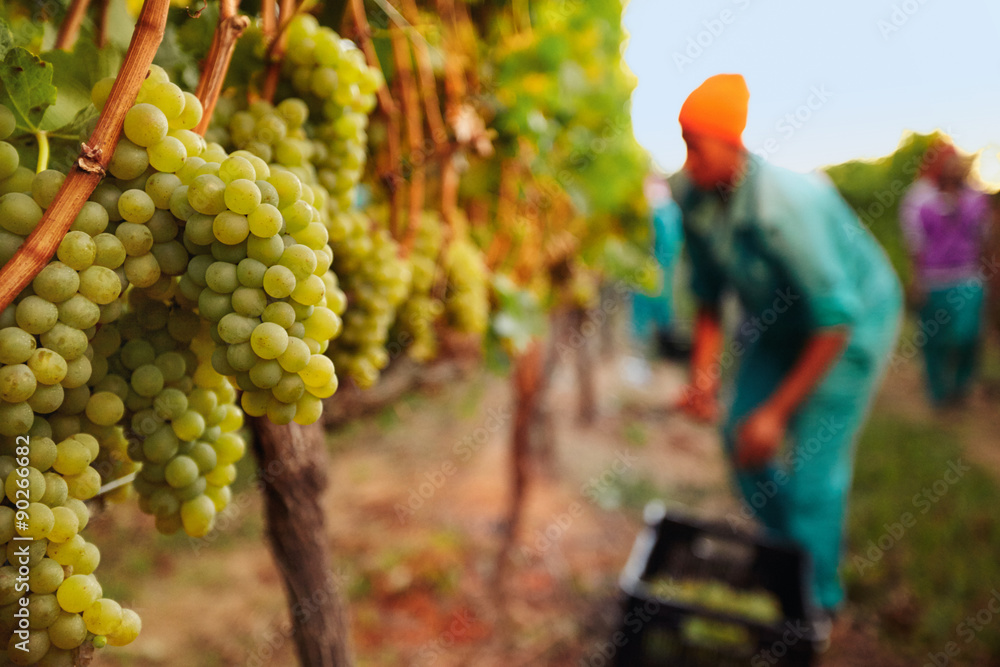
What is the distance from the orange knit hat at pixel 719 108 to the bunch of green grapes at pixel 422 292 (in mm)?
1138

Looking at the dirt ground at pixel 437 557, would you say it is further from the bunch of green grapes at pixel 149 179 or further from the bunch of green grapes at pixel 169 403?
the bunch of green grapes at pixel 149 179

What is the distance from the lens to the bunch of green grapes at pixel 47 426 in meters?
0.43

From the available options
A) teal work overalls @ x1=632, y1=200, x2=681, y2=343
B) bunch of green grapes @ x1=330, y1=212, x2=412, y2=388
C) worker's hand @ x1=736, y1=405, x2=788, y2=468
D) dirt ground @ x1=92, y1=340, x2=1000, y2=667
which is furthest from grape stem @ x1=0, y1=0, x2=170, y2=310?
teal work overalls @ x1=632, y1=200, x2=681, y2=343

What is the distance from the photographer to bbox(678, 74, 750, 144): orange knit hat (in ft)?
6.68

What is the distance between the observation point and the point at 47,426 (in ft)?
1.53

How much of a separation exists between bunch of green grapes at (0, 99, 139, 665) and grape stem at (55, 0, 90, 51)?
234 mm

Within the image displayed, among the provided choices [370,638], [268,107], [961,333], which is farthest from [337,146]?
[961,333]

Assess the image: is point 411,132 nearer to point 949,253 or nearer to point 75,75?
point 75,75

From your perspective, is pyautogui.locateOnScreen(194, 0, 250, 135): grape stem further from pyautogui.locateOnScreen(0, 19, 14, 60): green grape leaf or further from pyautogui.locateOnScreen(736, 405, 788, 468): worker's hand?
pyautogui.locateOnScreen(736, 405, 788, 468): worker's hand

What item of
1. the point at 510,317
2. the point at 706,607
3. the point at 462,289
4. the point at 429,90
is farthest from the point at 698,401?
the point at 429,90

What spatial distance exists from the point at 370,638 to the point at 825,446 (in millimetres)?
1919

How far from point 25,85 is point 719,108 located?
199 centimetres

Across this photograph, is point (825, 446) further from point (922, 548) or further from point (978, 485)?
point (978, 485)

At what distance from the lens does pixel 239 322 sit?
46 cm
